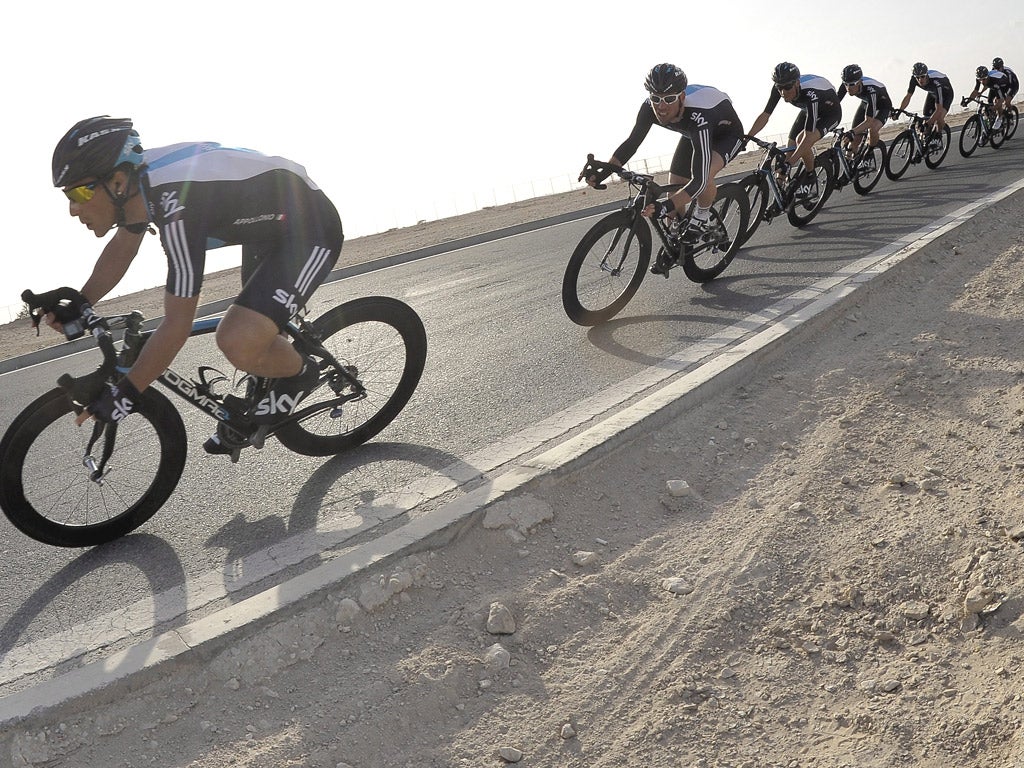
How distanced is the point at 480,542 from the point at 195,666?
1228mm

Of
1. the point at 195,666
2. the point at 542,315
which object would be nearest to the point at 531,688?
the point at 195,666

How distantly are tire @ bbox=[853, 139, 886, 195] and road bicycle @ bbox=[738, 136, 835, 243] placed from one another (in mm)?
2374

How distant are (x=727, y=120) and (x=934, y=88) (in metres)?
11.3

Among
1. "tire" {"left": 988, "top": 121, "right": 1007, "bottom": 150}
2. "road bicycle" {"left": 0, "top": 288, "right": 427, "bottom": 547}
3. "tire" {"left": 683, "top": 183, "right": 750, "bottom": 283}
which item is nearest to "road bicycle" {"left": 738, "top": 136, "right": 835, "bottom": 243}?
"tire" {"left": 683, "top": 183, "right": 750, "bottom": 283}

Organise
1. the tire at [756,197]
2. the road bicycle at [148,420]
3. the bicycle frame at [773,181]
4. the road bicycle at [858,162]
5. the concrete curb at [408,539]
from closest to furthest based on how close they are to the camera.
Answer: the concrete curb at [408,539] < the road bicycle at [148,420] < the tire at [756,197] < the bicycle frame at [773,181] < the road bicycle at [858,162]

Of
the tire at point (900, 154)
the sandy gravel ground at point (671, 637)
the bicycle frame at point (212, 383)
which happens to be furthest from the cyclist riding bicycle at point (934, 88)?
the bicycle frame at point (212, 383)

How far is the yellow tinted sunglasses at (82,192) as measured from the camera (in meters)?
3.70

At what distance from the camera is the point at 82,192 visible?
372 cm

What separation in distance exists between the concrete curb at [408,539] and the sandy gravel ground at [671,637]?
52 millimetres

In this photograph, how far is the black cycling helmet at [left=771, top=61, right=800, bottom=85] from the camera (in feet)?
37.1

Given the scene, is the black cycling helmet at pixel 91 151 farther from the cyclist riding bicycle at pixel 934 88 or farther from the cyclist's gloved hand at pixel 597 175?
the cyclist riding bicycle at pixel 934 88

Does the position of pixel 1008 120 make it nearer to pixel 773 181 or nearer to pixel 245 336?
pixel 773 181

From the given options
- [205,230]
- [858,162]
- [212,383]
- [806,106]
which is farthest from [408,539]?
[858,162]

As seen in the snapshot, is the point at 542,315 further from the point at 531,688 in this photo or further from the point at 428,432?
the point at 531,688
